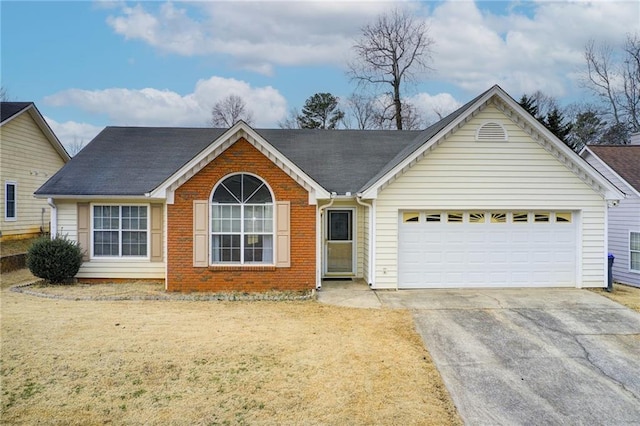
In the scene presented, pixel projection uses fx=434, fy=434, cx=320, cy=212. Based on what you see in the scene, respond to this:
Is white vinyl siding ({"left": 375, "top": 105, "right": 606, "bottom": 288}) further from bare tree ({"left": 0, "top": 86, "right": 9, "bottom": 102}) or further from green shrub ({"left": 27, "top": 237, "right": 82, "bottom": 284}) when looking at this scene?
bare tree ({"left": 0, "top": 86, "right": 9, "bottom": 102})

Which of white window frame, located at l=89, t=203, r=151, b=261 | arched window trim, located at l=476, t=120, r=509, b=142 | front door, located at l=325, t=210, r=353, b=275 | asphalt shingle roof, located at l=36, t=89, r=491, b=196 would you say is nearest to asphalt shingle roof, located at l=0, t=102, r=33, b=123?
asphalt shingle roof, located at l=36, t=89, r=491, b=196

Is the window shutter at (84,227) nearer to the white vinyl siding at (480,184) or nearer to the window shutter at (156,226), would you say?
the window shutter at (156,226)

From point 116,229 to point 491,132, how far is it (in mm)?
11636

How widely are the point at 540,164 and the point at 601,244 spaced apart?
2968 mm

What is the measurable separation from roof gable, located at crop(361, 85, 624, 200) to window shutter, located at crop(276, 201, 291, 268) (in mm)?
2171

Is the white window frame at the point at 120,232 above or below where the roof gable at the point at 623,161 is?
below

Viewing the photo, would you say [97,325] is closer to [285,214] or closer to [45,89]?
[285,214]

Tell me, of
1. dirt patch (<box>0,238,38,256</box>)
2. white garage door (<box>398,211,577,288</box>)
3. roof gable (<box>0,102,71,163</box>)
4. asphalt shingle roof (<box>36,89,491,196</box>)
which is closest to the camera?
white garage door (<box>398,211,577,288</box>)

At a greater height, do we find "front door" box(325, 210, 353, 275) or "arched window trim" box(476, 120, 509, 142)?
"arched window trim" box(476, 120, 509, 142)

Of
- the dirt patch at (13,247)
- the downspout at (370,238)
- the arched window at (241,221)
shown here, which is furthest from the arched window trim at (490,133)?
the dirt patch at (13,247)

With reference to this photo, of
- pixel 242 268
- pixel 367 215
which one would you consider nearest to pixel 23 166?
pixel 242 268

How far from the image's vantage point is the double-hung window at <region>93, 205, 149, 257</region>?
534 inches

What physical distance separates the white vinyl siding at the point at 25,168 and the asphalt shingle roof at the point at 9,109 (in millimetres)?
348

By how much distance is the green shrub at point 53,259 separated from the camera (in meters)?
12.6
